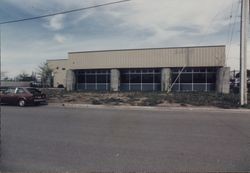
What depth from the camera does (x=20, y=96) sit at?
69.0ft

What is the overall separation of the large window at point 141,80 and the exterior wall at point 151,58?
3.30ft

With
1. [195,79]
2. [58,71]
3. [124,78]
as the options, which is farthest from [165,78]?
[58,71]

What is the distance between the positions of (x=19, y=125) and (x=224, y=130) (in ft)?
24.2

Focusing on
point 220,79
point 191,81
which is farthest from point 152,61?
point 220,79

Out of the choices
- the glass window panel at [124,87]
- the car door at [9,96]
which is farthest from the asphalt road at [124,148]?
the glass window panel at [124,87]

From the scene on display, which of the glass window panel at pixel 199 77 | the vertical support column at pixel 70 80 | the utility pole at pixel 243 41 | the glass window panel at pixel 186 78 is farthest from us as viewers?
the vertical support column at pixel 70 80

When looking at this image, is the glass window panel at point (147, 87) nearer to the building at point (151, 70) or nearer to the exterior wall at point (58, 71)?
the building at point (151, 70)

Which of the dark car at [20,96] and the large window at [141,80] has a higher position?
the large window at [141,80]

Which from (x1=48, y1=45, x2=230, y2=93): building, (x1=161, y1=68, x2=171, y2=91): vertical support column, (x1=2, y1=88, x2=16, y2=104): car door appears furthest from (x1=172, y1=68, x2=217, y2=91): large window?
(x1=2, y1=88, x2=16, y2=104): car door

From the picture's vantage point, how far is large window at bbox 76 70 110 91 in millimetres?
37688

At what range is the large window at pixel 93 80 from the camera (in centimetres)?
3769

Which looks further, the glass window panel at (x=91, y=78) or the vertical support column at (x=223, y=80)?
the glass window panel at (x=91, y=78)

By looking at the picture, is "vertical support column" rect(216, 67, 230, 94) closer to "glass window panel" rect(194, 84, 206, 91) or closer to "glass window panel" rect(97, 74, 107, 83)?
"glass window panel" rect(194, 84, 206, 91)

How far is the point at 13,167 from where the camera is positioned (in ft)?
19.0
